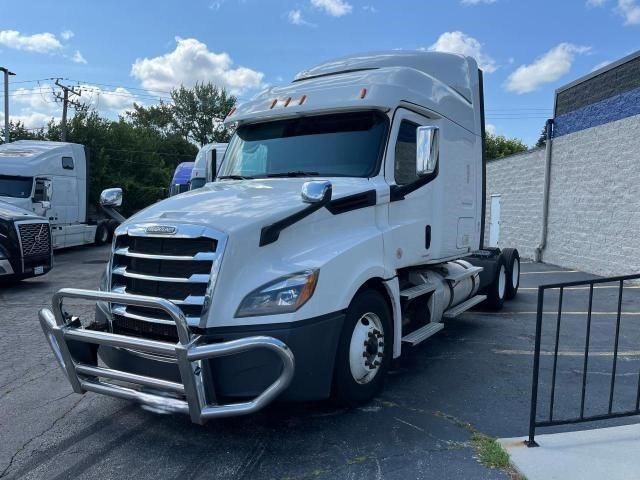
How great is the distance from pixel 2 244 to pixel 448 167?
8.83 m

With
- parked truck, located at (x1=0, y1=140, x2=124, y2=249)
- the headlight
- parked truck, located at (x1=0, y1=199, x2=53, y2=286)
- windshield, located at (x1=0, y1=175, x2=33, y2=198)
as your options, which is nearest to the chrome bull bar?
the headlight

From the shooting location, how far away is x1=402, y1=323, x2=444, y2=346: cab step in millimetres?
4918

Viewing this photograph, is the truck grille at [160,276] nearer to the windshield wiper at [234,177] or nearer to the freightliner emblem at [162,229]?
the freightliner emblem at [162,229]

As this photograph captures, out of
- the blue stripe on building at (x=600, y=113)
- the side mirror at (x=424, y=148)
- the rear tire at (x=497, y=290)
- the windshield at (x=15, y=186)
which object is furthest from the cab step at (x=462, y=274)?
the windshield at (x=15, y=186)

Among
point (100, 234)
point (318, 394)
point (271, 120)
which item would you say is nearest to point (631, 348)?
point (318, 394)

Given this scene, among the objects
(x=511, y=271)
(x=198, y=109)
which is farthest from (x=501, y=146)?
(x=511, y=271)

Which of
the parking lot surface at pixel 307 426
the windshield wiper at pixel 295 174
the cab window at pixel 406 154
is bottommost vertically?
the parking lot surface at pixel 307 426

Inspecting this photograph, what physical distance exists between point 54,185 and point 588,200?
1652cm

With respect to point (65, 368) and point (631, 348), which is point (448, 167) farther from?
point (65, 368)

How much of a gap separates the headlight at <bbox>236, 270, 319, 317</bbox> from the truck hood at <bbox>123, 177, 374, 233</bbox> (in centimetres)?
47

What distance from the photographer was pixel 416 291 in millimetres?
5359

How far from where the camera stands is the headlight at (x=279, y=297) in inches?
136

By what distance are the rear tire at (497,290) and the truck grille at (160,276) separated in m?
6.38

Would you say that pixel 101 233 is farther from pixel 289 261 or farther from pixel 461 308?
pixel 289 261
